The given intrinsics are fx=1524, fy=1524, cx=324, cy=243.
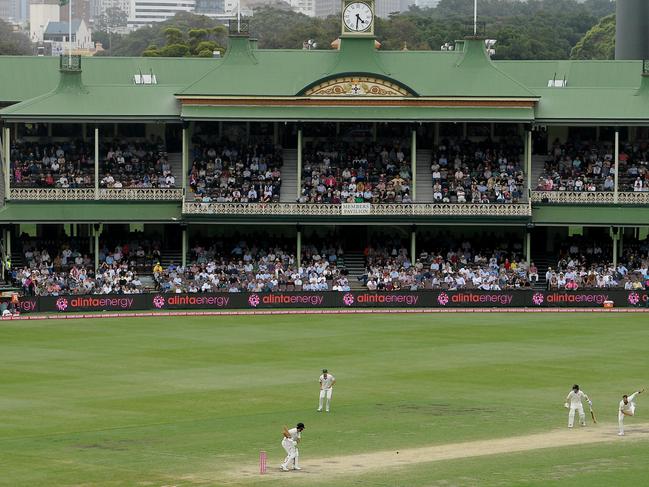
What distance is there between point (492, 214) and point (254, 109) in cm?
1180

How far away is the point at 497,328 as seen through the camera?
5597 cm

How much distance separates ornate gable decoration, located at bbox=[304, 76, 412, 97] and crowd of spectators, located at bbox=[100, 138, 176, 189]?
7495 mm

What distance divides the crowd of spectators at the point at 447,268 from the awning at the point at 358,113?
571cm

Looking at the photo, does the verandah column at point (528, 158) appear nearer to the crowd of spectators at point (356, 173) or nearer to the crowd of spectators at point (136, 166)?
the crowd of spectators at point (356, 173)

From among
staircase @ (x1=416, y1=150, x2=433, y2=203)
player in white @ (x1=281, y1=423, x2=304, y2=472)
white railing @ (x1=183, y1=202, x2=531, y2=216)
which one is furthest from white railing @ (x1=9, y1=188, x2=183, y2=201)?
player in white @ (x1=281, y1=423, x2=304, y2=472)

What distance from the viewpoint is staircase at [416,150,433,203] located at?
69.4 meters

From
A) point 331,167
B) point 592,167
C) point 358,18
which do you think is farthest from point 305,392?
point 358,18

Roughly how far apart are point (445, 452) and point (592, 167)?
129 ft

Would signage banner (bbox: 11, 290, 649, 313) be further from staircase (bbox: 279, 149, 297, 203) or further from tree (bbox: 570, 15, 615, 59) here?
tree (bbox: 570, 15, 615, 59)

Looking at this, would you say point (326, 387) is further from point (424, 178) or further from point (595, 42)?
point (595, 42)

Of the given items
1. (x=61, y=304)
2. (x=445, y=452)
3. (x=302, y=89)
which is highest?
(x=302, y=89)

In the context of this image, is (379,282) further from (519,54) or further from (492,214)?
(519,54)

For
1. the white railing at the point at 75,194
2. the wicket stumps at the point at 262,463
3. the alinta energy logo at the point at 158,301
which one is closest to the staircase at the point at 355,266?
the white railing at the point at 75,194

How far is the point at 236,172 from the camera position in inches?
2746
